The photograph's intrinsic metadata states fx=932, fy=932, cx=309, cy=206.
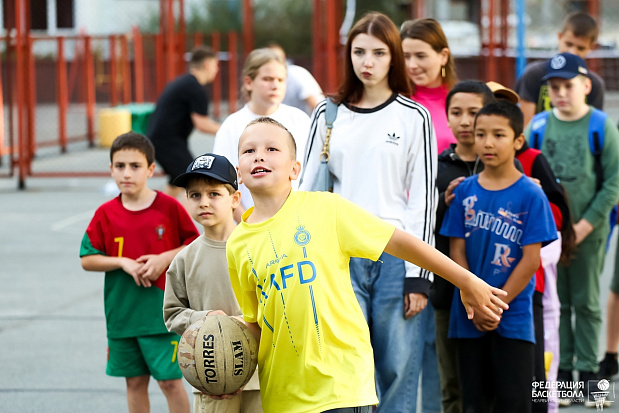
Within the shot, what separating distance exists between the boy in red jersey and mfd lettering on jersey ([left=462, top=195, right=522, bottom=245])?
142 centimetres

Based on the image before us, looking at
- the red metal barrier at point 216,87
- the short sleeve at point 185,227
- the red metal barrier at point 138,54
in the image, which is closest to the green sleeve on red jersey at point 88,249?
the short sleeve at point 185,227

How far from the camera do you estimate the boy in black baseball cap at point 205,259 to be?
12.9 feet

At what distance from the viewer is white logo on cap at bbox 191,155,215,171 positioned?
3861mm

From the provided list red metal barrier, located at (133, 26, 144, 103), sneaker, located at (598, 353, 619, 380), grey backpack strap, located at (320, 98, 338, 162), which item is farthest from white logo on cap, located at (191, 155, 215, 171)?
red metal barrier, located at (133, 26, 144, 103)

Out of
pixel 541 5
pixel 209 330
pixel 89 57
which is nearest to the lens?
pixel 209 330

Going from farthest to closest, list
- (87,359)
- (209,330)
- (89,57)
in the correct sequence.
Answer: (89,57)
(87,359)
(209,330)

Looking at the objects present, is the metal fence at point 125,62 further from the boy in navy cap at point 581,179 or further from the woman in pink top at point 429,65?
the woman in pink top at point 429,65

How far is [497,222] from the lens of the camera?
4.38 metres

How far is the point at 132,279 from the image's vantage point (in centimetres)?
471

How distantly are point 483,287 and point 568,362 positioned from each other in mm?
2703

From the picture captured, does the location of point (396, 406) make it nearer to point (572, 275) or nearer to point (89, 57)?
point (572, 275)

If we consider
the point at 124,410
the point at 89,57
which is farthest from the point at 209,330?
the point at 89,57

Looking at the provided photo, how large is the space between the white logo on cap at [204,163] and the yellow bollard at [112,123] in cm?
1896

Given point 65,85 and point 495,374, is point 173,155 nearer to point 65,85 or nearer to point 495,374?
point 495,374
